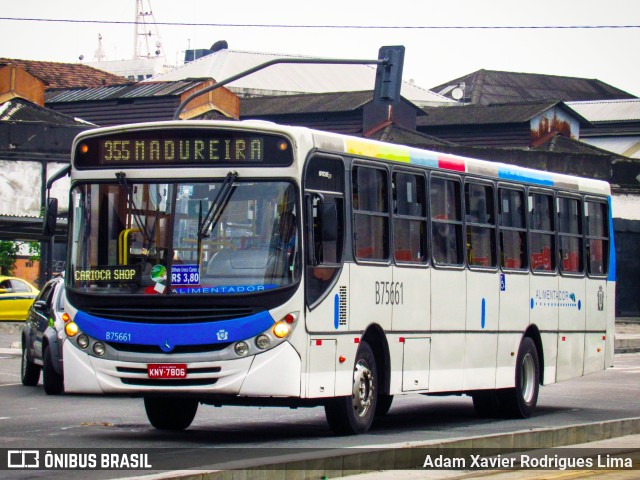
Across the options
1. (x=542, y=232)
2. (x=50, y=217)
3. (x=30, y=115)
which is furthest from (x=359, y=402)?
(x=30, y=115)

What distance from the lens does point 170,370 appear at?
13.1 metres

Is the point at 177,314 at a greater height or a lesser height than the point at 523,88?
lesser

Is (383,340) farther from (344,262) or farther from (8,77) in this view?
(8,77)

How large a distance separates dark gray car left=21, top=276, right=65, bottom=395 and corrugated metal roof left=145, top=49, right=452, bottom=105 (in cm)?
6737

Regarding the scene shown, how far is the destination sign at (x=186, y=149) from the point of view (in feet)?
44.1

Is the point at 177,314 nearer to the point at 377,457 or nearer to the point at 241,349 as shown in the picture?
the point at 241,349

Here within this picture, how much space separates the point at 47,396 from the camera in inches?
802

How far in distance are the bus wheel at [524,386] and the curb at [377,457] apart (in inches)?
128

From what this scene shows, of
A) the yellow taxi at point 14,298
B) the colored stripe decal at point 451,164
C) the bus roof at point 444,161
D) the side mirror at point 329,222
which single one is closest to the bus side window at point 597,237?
the bus roof at point 444,161

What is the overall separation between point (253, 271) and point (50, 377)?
8.23m

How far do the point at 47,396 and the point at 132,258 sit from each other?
295 inches

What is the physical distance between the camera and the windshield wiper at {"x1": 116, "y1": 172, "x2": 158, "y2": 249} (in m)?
13.4

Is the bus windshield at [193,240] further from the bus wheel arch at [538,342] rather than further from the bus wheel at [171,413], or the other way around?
the bus wheel arch at [538,342]

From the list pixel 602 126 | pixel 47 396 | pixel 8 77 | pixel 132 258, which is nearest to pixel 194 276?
pixel 132 258
